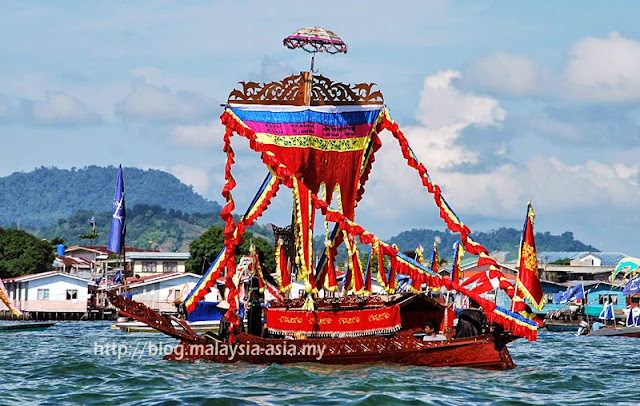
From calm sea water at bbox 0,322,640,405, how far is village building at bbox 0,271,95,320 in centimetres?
5652

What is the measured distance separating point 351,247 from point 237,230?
136 inches

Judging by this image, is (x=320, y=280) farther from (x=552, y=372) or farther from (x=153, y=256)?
(x=153, y=256)

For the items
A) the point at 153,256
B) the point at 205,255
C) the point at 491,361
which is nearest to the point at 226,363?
the point at 491,361

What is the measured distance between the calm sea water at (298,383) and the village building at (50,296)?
5652 cm

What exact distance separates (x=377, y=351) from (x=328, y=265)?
493 cm

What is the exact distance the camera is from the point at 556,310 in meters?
90.8

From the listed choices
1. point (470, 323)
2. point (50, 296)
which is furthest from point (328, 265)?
point (50, 296)

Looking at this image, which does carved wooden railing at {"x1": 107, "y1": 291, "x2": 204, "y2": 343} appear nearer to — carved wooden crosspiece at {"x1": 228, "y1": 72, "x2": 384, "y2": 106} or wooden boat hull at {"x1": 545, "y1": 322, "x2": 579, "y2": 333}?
carved wooden crosspiece at {"x1": 228, "y1": 72, "x2": 384, "y2": 106}

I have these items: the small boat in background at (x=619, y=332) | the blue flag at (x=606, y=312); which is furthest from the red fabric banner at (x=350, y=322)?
the blue flag at (x=606, y=312)

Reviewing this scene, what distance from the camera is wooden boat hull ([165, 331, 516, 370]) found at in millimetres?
28016

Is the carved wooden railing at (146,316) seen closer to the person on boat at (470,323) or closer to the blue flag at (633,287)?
the person on boat at (470,323)

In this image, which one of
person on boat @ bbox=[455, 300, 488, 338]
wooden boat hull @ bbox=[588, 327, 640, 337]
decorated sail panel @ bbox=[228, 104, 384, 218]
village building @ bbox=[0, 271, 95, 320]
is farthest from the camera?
village building @ bbox=[0, 271, 95, 320]

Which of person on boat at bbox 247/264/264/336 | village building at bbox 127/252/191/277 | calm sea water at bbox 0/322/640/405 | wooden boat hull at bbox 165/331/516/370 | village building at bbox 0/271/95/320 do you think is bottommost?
calm sea water at bbox 0/322/640/405

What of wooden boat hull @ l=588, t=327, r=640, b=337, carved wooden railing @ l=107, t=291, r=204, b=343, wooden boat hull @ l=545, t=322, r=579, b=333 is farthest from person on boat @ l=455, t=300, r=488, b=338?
wooden boat hull @ l=545, t=322, r=579, b=333
